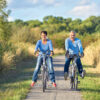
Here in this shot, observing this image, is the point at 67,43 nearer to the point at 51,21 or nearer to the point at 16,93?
the point at 16,93

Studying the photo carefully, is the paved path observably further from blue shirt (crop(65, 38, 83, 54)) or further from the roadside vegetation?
blue shirt (crop(65, 38, 83, 54))

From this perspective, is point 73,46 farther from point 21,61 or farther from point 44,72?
point 21,61

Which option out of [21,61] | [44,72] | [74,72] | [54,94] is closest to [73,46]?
[74,72]

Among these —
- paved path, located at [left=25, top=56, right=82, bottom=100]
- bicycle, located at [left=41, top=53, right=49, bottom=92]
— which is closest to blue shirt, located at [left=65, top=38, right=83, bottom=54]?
bicycle, located at [left=41, top=53, right=49, bottom=92]

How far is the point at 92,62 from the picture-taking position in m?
20.3

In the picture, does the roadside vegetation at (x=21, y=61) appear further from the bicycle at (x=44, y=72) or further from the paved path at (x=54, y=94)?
the bicycle at (x=44, y=72)

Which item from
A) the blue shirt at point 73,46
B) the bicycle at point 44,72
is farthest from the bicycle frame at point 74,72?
the bicycle at point 44,72

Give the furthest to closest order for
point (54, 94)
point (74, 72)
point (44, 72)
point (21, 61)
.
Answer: point (21, 61) → point (74, 72) → point (44, 72) → point (54, 94)

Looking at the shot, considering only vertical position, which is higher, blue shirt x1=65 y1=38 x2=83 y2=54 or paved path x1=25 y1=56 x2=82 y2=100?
blue shirt x1=65 y1=38 x2=83 y2=54

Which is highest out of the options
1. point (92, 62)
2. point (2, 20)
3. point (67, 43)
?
point (2, 20)

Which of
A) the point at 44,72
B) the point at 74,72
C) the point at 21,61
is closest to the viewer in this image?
the point at 44,72

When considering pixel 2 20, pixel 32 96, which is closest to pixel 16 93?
pixel 32 96

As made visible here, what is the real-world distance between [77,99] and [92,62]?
12.5m

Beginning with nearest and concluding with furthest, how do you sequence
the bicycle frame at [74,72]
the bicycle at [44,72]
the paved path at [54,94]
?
the paved path at [54,94] → the bicycle at [44,72] → the bicycle frame at [74,72]
